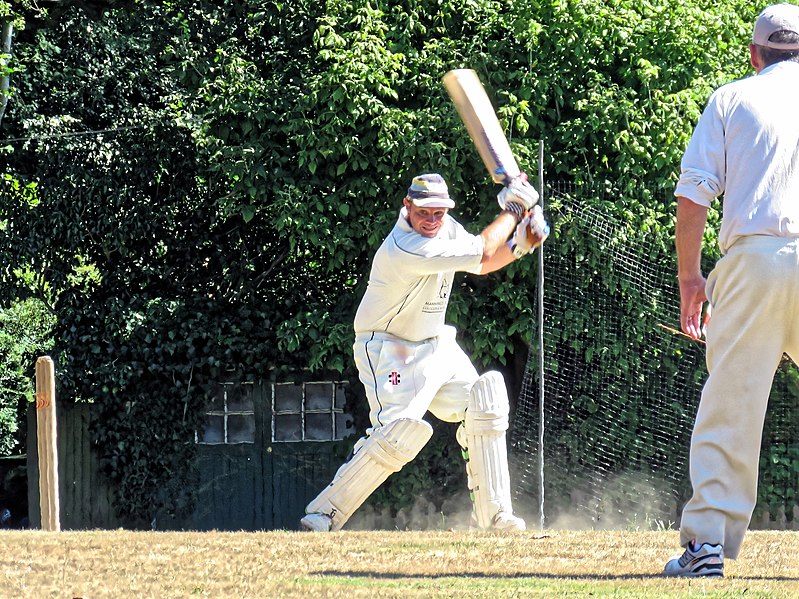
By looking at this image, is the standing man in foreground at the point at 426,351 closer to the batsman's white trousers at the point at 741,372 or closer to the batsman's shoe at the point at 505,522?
the batsman's shoe at the point at 505,522

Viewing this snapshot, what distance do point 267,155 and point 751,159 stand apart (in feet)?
26.3

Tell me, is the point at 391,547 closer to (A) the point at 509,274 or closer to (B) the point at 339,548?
(B) the point at 339,548

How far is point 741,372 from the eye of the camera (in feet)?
13.7

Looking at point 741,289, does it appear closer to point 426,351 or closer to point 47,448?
point 426,351

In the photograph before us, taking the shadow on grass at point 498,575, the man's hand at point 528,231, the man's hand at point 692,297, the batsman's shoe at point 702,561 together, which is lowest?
the shadow on grass at point 498,575

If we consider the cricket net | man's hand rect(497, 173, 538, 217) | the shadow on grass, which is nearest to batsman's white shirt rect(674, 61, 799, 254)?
the shadow on grass

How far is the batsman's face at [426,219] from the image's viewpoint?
23.9 feet

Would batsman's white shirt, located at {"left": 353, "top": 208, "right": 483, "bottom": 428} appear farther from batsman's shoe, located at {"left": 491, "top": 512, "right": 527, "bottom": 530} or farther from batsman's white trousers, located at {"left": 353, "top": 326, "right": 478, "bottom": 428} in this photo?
batsman's shoe, located at {"left": 491, "top": 512, "right": 527, "bottom": 530}

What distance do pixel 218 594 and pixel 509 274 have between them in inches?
303

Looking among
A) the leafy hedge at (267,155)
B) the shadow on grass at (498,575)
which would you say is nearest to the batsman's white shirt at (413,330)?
the shadow on grass at (498,575)

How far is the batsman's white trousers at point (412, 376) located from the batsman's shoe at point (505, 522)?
61cm

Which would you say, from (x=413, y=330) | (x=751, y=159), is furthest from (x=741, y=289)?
(x=413, y=330)

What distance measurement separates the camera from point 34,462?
1305 centimetres

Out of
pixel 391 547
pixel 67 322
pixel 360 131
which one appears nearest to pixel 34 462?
pixel 67 322
